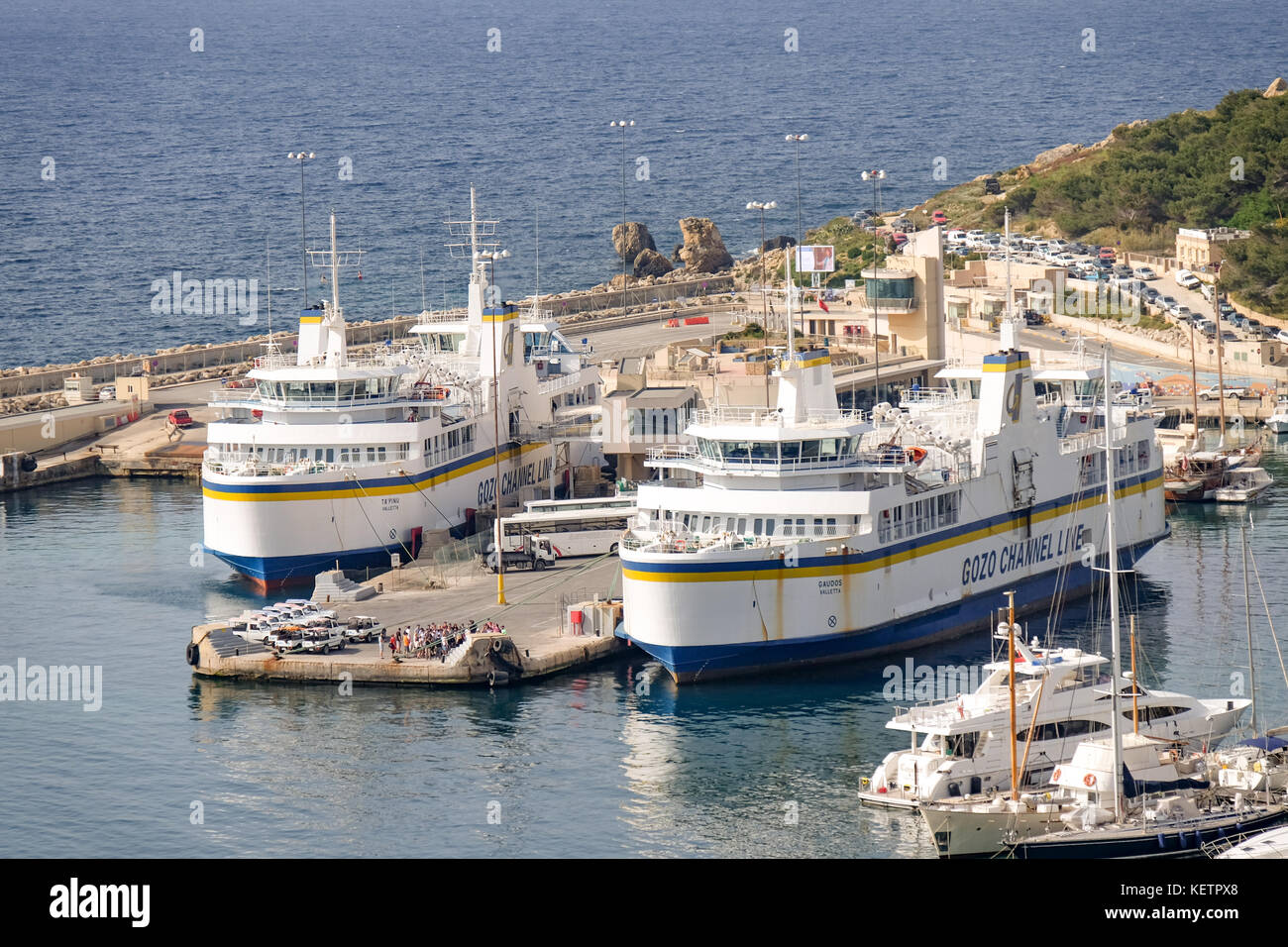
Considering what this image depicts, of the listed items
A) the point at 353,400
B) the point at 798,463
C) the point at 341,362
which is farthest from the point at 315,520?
the point at 798,463

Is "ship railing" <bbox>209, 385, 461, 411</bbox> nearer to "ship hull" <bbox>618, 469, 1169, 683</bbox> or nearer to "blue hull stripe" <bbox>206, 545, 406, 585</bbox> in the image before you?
"blue hull stripe" <bbox>206, 545, 406, 585</bbox>

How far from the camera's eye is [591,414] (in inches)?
3632

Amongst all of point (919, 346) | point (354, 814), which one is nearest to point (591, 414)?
point (919, 346)

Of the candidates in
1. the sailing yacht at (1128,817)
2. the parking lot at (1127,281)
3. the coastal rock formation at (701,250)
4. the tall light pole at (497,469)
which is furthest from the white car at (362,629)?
the coastal rock formation at (701,250)

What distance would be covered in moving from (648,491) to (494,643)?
23.3ft

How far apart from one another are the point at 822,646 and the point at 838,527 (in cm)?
363

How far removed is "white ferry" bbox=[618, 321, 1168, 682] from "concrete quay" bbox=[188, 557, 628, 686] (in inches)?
109

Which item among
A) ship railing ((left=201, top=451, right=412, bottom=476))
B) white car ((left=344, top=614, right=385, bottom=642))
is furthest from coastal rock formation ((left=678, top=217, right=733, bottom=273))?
white car ((left=344, top=614, right=385, bottom=642))

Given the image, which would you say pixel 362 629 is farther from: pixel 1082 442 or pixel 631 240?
pixel 631 240

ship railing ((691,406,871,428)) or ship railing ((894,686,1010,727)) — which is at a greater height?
ship railing ((691,406,871,428))

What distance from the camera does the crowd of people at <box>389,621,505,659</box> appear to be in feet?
216

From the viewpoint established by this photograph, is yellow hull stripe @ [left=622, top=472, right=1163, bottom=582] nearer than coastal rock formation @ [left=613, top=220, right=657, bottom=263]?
Yes

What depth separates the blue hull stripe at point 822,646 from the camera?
63.9 m

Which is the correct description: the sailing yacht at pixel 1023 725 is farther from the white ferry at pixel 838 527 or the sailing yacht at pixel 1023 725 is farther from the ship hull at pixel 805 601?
the white ferry at pixel 838 527
